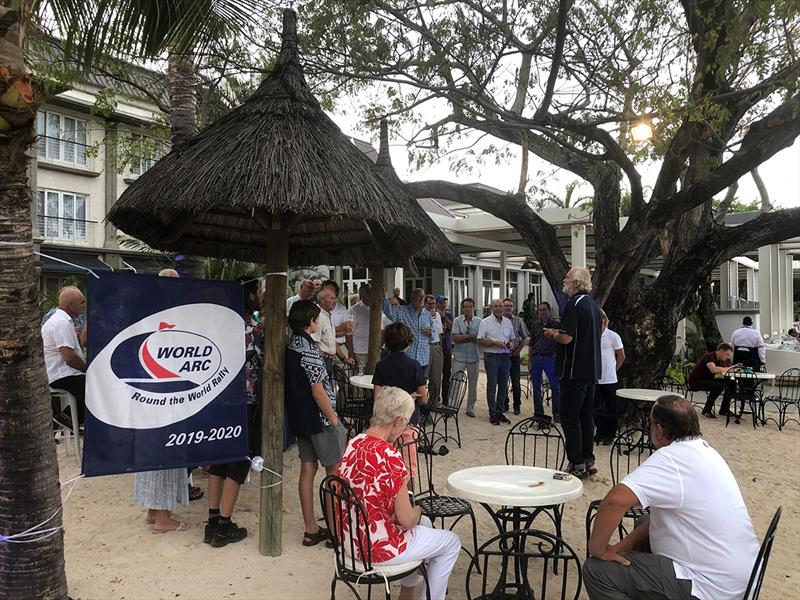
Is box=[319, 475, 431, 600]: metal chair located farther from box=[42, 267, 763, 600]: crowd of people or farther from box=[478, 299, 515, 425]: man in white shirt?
box=[478, 299, 515, 425]: man in white shirt

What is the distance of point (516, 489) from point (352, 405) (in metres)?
4.16

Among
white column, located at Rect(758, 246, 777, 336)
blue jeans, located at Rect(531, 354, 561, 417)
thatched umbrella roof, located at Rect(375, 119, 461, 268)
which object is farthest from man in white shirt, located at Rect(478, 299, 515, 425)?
white column, located at Rect(758, 246, 777, 336)

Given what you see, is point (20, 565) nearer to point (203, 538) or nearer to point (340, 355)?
point (203, 538)

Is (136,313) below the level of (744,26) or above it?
below

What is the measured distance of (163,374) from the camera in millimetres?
3971

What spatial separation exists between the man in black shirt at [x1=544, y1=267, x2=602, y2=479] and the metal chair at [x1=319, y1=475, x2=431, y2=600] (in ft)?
11.6

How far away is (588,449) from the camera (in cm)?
646

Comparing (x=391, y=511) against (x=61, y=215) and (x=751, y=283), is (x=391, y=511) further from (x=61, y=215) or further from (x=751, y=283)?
(x=751, y=283)

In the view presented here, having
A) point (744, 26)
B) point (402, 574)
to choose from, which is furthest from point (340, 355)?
point (744, 26)

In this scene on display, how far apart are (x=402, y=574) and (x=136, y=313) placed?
2308mm

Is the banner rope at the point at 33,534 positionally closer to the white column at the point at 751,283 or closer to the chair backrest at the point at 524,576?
the chair backrest at the point at 524,576

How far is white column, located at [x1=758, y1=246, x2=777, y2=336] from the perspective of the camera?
1773 centimetres

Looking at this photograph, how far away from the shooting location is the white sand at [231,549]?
384 cm

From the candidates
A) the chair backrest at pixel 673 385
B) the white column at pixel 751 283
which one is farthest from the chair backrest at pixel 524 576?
the white column at pixel 751 283
